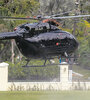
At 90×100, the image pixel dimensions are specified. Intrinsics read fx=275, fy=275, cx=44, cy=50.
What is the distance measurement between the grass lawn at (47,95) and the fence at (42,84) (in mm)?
316

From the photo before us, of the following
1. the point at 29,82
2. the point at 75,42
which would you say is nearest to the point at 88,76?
the point at 29,82

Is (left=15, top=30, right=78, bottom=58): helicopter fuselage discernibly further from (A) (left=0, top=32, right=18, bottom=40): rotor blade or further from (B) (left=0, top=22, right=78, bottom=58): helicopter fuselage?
(A) (left=0, top=32, right=18, bottom=40): rotor blade

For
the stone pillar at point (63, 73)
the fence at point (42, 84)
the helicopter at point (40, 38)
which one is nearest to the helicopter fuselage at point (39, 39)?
the helicopter at point (40, 38)

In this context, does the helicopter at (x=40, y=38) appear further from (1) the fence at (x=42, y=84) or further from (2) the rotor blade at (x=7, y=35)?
(1) the fence at (x=42, y=84)

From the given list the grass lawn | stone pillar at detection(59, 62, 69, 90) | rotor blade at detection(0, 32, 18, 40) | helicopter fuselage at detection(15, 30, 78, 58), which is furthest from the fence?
rotor blade at detection(0, 32, 18, 40)

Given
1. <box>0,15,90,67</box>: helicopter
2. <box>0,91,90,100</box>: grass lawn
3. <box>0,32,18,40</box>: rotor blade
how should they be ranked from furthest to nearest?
<box>0,91,90,100</box>: grass lawn, <box>0,15,90,67</box>: helicopter, <box>0,32,18,40</box>: rotor blade

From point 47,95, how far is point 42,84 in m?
1.06

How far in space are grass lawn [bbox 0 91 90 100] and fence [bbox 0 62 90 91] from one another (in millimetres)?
316

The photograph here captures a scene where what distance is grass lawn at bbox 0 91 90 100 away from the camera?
15352 millimetres

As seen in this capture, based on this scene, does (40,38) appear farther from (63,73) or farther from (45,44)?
(63,73)

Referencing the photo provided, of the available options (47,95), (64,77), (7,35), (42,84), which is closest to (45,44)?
(7,35)

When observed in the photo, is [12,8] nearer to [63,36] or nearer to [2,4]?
[2,4]

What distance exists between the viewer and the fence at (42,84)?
55.5 feet

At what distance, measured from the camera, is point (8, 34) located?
975cm
